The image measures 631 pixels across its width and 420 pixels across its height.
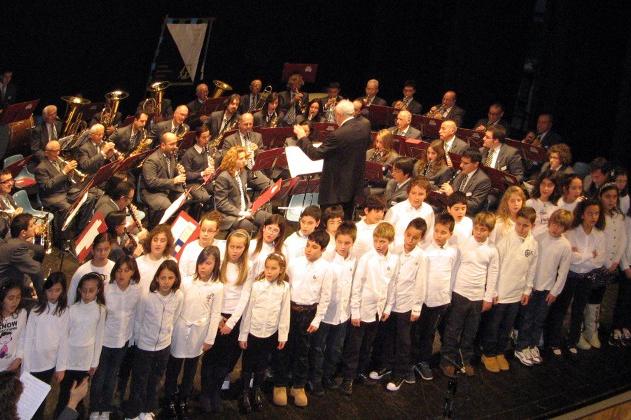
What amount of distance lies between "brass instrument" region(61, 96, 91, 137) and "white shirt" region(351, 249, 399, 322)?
185 inches

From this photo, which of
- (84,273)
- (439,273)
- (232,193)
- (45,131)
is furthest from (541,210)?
(45,131)

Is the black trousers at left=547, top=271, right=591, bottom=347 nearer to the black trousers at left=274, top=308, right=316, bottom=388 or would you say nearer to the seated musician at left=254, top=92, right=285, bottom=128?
the black trousers at left=274, top=308, right=316, bottom=388

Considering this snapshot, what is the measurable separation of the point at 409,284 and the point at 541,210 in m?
1.83

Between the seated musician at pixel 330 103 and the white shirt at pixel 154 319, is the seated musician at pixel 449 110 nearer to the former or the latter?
the seated musician at pixel 330 103

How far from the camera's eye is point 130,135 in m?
9.40

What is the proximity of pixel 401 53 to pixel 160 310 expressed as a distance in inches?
345

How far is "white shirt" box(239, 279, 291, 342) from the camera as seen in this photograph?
589 centimetres

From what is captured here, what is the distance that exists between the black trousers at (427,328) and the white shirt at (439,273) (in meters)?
0.07

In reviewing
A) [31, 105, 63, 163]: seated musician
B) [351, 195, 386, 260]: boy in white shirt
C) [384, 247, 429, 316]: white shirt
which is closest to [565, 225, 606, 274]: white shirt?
[384, 247, 429, 316]: white shirt

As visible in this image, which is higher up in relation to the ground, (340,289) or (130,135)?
(130,135)

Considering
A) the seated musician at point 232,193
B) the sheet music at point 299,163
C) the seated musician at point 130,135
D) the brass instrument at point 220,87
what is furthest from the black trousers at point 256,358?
the brass instrument at point 220,87

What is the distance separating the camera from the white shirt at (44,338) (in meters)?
5.17

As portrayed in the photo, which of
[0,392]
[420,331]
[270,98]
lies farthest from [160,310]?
[270,98]

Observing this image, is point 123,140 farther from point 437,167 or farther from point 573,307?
point 573,307
